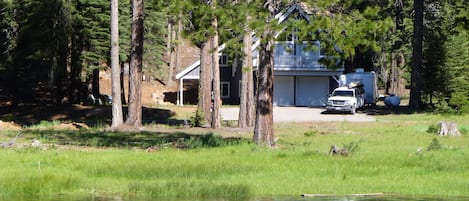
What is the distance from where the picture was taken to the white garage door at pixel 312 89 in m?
65.4

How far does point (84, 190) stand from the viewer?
15.3 metres

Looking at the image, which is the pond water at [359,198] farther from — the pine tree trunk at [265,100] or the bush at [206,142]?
the pine tree trunk at [265,100]

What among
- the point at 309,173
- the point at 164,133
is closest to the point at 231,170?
the point at 309,173

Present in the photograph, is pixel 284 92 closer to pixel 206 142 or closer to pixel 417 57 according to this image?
pixel 417 57

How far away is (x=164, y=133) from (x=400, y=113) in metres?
25.7

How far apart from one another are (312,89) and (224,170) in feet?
157

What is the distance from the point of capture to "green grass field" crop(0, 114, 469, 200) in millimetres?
15203

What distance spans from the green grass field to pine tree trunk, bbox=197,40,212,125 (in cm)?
957

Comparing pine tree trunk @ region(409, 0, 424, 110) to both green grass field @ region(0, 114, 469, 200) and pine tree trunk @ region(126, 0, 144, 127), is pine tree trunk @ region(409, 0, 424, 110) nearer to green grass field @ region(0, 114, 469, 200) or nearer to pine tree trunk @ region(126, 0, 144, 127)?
pine tree trunk @ region(126, 0, 144, 127)

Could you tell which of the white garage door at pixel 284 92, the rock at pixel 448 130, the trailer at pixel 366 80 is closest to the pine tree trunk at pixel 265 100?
the rock at pixel 448 130

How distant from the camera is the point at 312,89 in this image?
215 feet

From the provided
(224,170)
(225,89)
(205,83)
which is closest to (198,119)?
(205,83)

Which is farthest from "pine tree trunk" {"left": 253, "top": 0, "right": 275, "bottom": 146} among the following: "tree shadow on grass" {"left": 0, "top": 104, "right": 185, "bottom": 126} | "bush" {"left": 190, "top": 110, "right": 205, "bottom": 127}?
"tree shadow on grass" {"left": 0, "top": 104, "right": 185, "bottom": 126}

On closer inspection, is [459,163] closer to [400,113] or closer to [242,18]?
[242,18]
